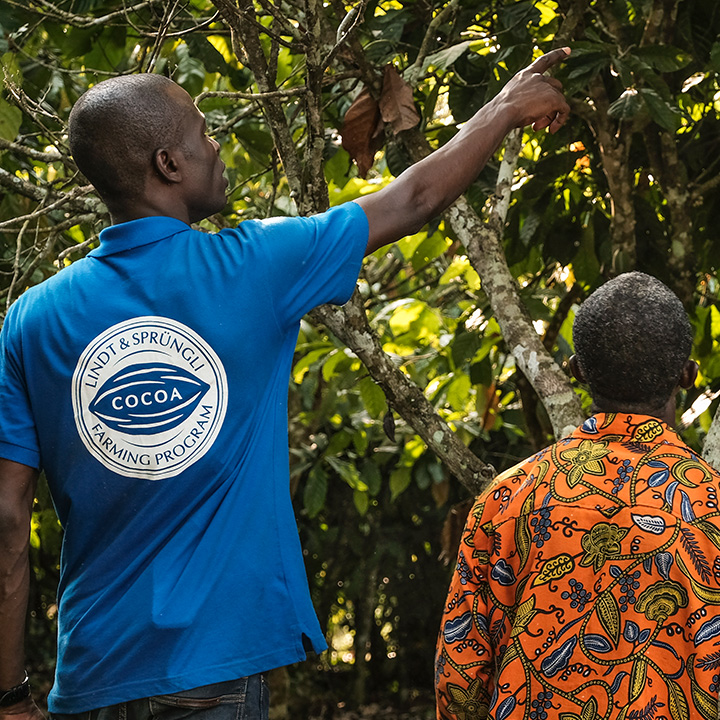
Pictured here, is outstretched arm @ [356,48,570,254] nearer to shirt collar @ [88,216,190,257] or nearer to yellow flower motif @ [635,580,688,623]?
shirt collar @ [88,216,190,257]

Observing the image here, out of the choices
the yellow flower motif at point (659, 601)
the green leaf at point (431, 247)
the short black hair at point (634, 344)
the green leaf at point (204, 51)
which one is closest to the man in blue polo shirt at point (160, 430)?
the short black hair at point (634, 344)

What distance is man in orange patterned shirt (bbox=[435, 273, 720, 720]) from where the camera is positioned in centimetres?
158

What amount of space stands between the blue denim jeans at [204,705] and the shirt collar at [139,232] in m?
0.73

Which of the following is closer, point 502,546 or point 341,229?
point 341,229

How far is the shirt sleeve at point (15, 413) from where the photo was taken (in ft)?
5.15

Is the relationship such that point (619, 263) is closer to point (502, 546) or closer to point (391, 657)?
point (502, 546)

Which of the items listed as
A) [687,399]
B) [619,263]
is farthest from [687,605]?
[687,399]

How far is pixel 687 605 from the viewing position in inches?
61.8

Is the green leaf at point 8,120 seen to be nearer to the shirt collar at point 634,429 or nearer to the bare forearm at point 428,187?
the bare forearm at point 428,187

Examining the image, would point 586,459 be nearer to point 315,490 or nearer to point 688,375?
point 688,375

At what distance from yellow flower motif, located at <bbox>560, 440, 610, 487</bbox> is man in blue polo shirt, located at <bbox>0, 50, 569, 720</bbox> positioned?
52 cm

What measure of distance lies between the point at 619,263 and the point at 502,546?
1397 mm

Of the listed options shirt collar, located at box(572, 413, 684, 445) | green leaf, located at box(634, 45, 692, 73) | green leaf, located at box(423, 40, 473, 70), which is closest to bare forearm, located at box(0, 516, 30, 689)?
shirt collar, located at box(572, 413, 684, 445)

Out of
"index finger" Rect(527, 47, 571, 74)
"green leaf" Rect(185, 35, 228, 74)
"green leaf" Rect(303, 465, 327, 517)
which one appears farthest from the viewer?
"green leaf" Rect(303, 465, 327, 517)
